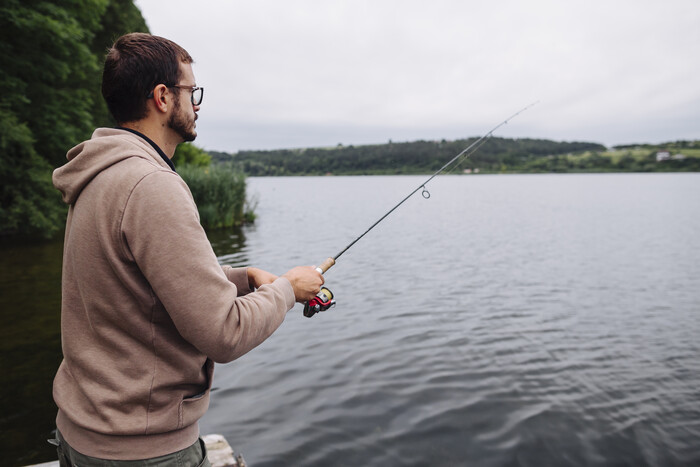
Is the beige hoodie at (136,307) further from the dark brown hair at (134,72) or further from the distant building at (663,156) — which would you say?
the distant building at (663,156)

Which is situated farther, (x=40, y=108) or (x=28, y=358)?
(x=40, y=108)

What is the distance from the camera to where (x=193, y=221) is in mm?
1499

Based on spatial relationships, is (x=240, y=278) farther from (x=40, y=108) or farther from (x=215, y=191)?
(x=215, y=191)

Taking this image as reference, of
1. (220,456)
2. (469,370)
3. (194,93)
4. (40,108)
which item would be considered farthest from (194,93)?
(40,108)

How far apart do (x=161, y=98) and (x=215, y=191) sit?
20556mm

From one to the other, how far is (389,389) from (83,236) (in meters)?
5.20

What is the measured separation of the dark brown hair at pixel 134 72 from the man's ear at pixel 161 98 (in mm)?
17

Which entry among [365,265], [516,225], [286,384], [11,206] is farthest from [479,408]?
[516,225]

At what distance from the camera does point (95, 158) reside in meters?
1.55

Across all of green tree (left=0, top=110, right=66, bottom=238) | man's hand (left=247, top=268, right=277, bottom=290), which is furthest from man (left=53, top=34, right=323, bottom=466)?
green tree (left=0, top=110, right=66, bottom=238)

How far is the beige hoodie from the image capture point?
4.79ft

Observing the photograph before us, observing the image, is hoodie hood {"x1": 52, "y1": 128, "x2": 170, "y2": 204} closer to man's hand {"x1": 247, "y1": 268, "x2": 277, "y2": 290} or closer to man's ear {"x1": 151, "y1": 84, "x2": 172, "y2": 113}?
man's ear {"x1": 151, "y1": 84, "x2": 172, "y2": 113}

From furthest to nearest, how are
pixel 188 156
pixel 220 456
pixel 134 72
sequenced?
pixel 188 156
pixel 220 456
pixel 134 72

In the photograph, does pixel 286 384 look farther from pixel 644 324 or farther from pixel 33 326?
pixel 644 324
